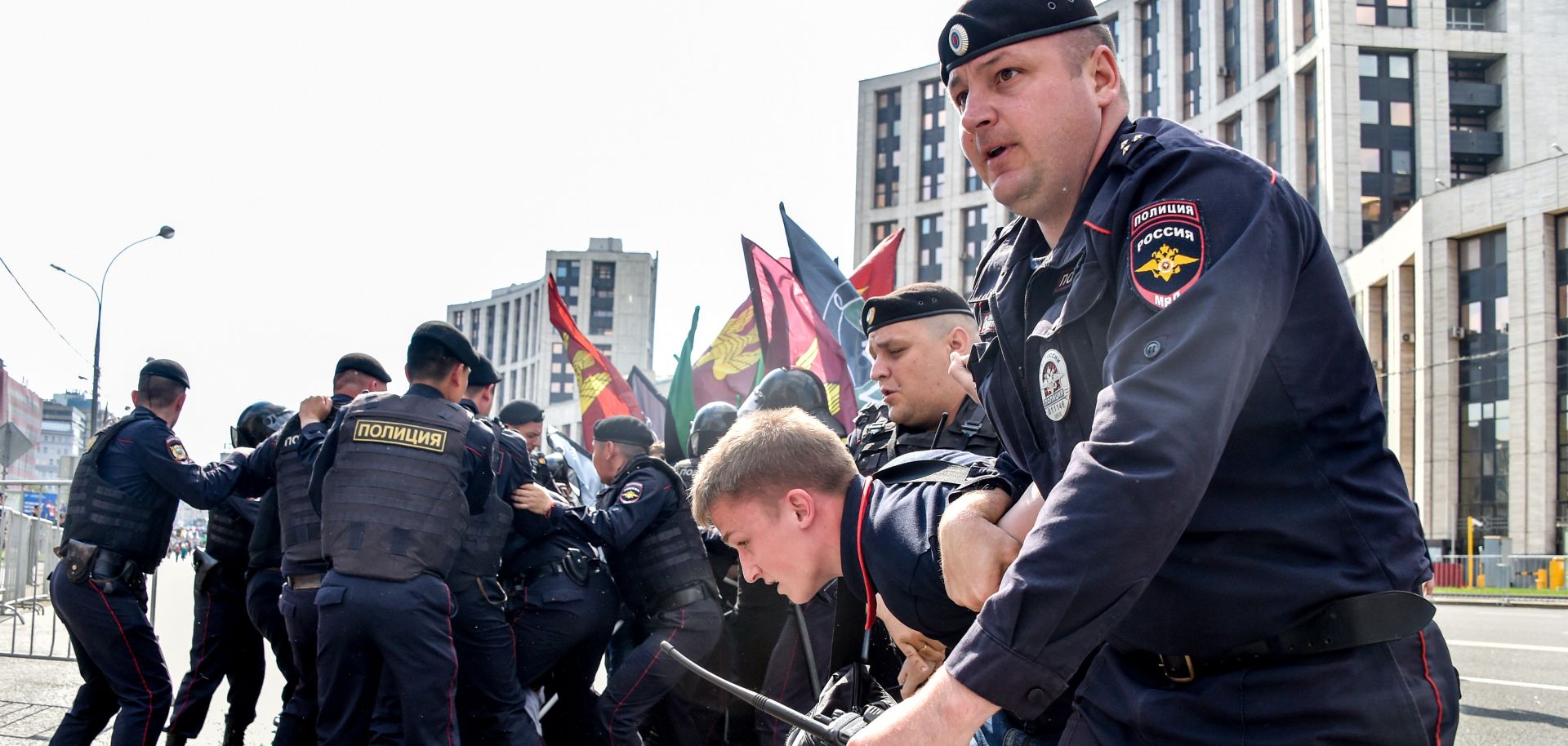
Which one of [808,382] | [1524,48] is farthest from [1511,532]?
[808,382]

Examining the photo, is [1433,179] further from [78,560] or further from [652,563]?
[78,560]

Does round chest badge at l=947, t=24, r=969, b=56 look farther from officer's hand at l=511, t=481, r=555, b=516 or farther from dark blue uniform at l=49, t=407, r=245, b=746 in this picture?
dark blue uniform at l=49, t=407, r=245, b=746

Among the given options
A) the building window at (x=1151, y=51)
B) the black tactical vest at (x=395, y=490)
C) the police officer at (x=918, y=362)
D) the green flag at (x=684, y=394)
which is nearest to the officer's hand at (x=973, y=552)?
the police officer at (x=918, y=362)

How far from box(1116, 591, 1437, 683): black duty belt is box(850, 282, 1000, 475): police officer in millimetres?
2747

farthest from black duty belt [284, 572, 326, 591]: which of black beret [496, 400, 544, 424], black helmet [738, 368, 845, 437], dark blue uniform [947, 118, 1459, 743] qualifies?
dark blue uniform [947, 118, 1459, 743]

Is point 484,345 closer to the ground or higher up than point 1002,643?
higher up

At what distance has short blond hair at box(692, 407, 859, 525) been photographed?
7.63 ft

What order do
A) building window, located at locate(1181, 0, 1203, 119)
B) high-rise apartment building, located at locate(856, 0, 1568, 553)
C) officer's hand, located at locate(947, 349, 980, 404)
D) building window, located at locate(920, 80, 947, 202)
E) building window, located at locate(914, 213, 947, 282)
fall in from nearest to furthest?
officer's hand, located at locate(947, 349, 980, 404)
high-rise apartment building, located at locate(856, 0, 1568, 553)
building window, located at locate(1181, 0, 1203, 119)
building window, located at locate(914, 213, 947, 282)
building window, located at locate(920, 80, 947, 202)

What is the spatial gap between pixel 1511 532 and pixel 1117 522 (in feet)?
151

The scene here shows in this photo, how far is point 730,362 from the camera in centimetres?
1429

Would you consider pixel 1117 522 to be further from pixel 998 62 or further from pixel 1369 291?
pixel 1369 291

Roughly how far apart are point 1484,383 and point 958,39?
47.1 m

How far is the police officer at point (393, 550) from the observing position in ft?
16.5

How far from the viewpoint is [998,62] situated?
6.32 feet
